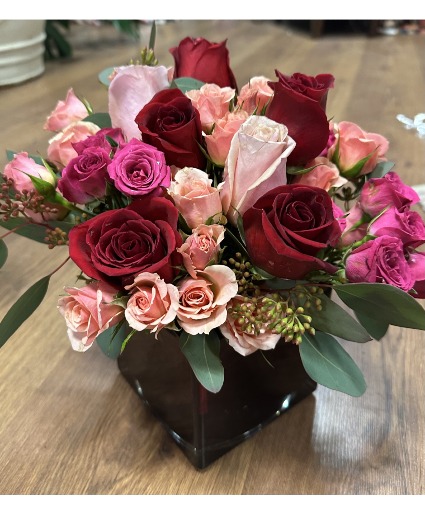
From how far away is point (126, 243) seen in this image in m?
0.40

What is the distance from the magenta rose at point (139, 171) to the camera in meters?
0.42

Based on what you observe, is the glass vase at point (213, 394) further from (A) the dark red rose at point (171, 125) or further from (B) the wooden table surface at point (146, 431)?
(A) the dark red rose at point (171, 125)

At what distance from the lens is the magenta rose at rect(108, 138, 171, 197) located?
420 millimetres

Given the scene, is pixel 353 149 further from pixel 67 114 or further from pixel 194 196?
pixel 67 114

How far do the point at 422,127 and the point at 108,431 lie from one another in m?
0.49

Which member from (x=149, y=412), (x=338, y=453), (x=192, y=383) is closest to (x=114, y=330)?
(x=192, y=383)

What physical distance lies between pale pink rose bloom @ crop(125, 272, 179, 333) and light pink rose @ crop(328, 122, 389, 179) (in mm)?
245

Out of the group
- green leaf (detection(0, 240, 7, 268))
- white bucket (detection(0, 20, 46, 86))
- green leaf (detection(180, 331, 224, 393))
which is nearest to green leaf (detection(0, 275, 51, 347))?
green leaf (detection(0, 240, 7, 268))

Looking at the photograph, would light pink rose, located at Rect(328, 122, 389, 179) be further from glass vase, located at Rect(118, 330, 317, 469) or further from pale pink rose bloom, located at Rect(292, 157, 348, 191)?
glass vase, located at Rect(118, 330, 317, 469)

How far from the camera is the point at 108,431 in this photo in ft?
1.95

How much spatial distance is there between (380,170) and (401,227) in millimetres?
123

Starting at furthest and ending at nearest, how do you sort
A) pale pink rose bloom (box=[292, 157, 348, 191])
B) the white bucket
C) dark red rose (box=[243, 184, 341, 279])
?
the white bucket → pale pink rose bloom (box=[292, 157, 348, 191]) → dark red rose (box=[243, 184, 341, 279])

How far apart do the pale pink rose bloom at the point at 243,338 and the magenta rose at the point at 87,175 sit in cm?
15

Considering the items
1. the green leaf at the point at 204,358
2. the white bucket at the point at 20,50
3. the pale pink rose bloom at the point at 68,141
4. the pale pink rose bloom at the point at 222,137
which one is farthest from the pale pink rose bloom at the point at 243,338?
the white bucket at the point at 20,50
